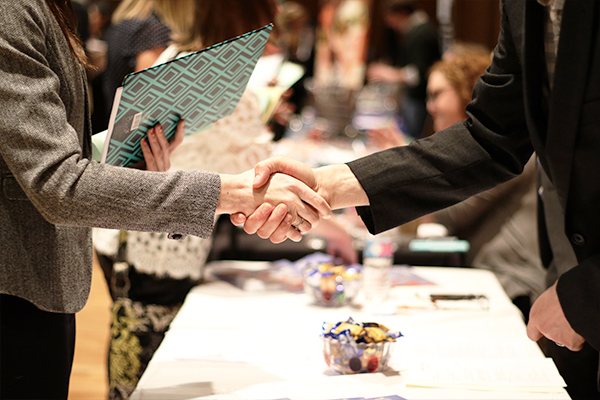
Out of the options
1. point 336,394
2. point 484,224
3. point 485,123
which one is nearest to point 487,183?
point 485,123

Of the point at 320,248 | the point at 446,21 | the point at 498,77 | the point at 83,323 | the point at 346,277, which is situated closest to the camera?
the point at 498,77

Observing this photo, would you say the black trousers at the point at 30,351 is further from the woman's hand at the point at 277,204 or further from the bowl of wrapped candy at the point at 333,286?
the bowl of wrapped candy at the point at 333,286

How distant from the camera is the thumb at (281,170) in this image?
1.39m

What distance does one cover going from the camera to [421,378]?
1.28 meters

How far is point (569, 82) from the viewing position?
1.10 m

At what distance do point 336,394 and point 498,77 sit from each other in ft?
2.55

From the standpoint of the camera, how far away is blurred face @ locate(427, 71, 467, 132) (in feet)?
9.18

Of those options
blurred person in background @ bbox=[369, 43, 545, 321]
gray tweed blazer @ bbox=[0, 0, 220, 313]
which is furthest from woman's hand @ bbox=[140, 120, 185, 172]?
blurred person in background @ bbox=[369, 43, 545, 321]

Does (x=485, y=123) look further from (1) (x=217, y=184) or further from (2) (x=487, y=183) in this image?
(1) (x=217, y=184)

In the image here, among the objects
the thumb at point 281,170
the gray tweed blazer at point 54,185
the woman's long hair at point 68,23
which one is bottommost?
the thumb at point 281,170

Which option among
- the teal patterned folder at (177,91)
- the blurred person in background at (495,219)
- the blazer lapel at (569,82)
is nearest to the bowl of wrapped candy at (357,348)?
the blazer lapel at (569,82)

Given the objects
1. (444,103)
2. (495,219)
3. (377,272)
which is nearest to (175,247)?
(377,272)

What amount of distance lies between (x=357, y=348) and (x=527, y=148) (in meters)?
0.62

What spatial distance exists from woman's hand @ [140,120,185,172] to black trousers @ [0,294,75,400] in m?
0.40
